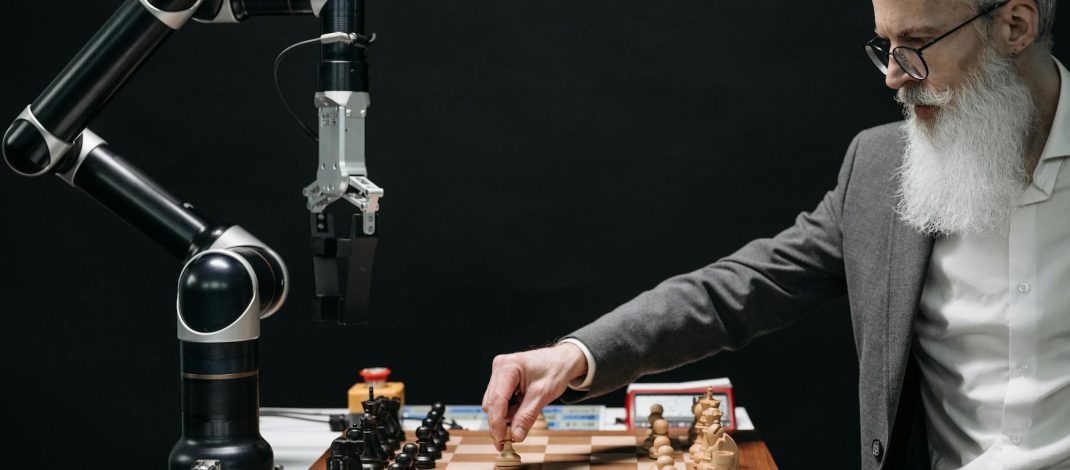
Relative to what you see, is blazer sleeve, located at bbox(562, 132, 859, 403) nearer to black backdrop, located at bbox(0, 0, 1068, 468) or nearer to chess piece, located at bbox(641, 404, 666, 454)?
chess piece, located at bbox(641, 404, 666, 454)

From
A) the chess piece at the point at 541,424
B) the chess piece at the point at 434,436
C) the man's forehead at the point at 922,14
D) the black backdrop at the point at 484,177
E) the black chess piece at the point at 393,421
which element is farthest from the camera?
the black backdrop at the point at 484,177

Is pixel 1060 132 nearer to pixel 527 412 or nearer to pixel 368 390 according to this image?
pixel 527 412

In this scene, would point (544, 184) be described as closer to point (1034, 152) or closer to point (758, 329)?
point (758, 329)

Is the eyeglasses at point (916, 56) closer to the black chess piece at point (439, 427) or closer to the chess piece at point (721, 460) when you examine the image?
the chess piece at point (721, 460)

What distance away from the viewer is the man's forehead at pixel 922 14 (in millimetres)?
2066

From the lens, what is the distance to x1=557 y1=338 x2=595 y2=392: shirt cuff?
219 centimetres

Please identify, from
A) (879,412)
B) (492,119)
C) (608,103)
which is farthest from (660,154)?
(879,412)

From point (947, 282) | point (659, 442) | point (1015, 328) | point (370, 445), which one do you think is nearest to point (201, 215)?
point (370, 445)

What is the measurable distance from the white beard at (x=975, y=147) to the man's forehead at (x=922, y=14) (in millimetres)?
109

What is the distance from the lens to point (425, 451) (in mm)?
2221

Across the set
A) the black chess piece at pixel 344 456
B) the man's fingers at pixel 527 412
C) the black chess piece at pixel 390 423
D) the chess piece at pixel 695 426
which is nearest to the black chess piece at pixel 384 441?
the black chess piece at pixel 390 423

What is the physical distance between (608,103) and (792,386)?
3.51 ft

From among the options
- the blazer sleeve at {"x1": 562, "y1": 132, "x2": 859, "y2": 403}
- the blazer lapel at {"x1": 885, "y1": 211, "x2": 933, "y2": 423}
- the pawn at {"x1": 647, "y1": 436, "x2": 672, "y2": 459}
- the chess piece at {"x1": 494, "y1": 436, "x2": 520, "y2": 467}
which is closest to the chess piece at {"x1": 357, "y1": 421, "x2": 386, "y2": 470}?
the chess piece at {"x1": 494, "y1": 436, "x2": 520, "y2": 467}

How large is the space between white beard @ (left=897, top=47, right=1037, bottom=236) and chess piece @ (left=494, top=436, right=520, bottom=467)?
889mm
